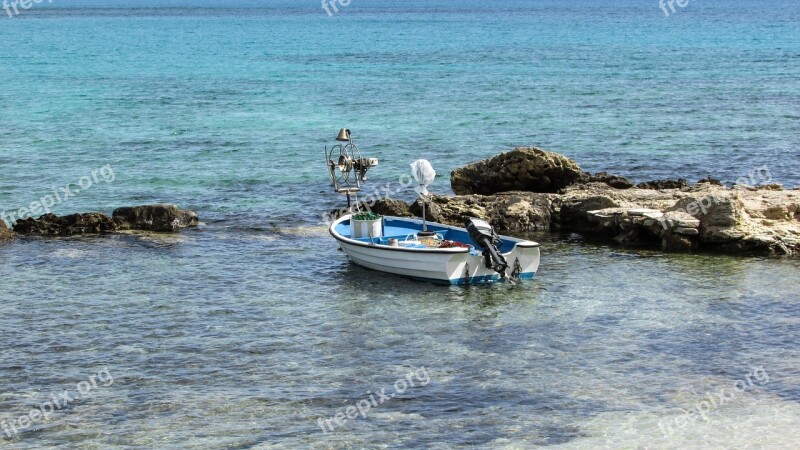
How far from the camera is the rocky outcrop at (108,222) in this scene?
27844 millimetres

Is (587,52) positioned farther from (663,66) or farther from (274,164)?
(274,164)

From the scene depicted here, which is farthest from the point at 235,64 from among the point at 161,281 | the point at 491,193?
the point at 161,281

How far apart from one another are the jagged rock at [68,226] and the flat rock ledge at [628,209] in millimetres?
7240

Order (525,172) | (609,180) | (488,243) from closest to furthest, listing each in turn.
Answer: (488,243), (525,172), (609,180)

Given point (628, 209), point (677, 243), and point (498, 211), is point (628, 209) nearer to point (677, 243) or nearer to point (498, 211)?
point (677, 243)

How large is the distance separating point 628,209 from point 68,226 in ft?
47.8

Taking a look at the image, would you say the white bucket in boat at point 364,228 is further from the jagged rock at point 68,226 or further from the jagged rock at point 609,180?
the jagged rock at point 609,180

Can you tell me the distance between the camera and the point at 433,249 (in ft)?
75.5

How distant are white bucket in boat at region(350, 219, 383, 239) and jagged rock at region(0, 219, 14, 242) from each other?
9156mm

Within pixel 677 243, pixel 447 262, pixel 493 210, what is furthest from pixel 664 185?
pixel 447 262

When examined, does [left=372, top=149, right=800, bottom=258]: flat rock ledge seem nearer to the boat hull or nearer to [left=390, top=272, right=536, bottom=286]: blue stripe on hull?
the boat hull

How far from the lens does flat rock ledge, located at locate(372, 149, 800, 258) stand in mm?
25312

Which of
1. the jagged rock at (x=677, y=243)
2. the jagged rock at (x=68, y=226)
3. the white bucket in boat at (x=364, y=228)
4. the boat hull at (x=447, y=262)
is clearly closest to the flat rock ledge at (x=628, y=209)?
the jagged rock at (x=677, y=243)

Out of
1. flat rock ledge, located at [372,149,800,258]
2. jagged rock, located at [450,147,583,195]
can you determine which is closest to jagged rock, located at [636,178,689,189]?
flat rock ledge, located at [372,149,800,258]
